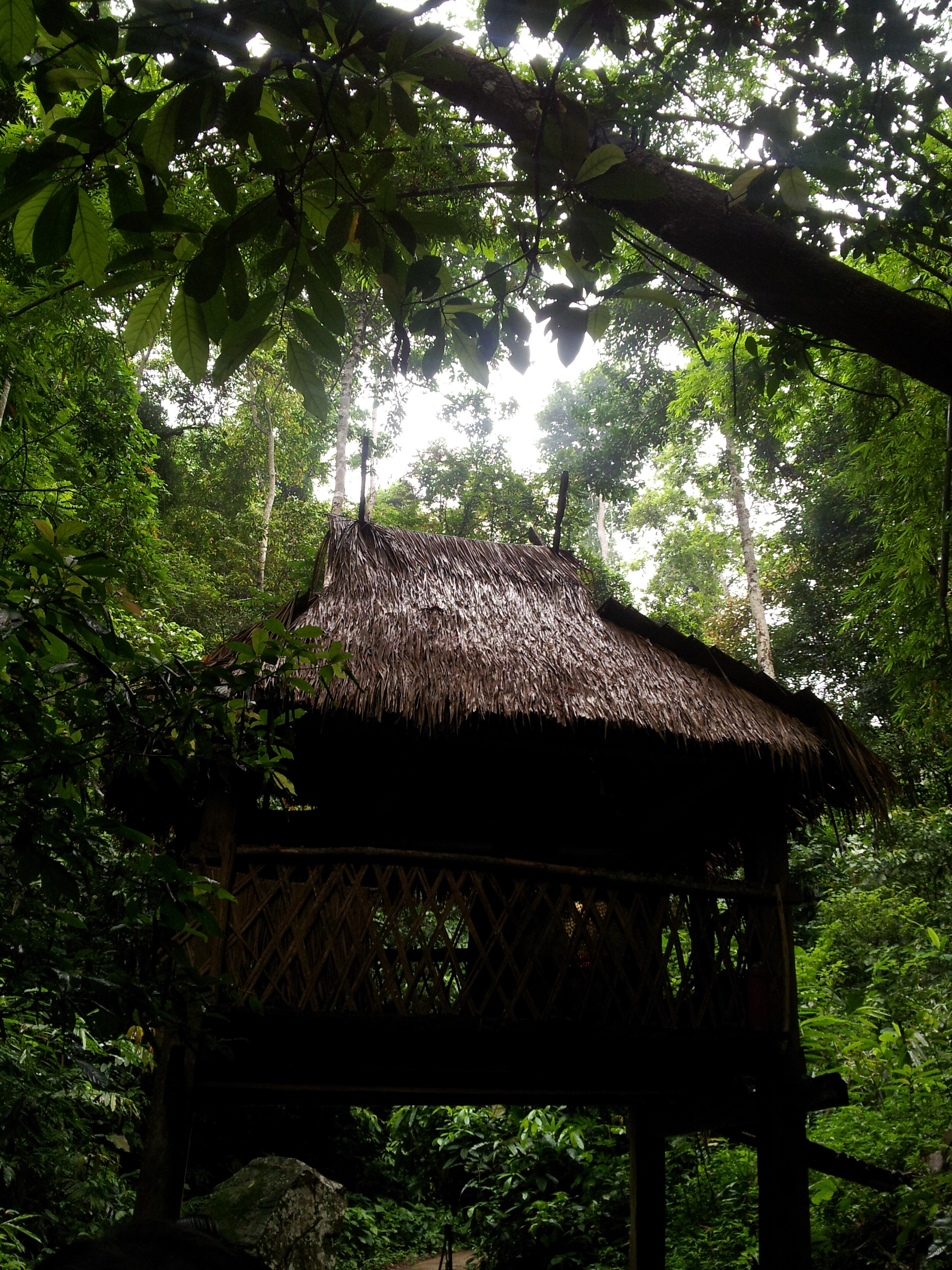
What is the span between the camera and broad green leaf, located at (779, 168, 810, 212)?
1.75 m

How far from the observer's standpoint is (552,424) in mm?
26812

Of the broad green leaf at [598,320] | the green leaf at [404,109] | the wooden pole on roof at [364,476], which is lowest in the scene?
the broad green leaf at [598,320]

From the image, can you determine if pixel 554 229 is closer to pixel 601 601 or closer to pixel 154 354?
pixel 601 601

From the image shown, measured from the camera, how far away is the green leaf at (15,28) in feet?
3.42

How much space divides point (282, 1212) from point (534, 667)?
5.15m

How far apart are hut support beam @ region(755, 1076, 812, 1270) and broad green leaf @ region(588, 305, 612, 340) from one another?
409 cm

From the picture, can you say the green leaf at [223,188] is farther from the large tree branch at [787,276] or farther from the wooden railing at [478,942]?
the wooden railing at [478,942]

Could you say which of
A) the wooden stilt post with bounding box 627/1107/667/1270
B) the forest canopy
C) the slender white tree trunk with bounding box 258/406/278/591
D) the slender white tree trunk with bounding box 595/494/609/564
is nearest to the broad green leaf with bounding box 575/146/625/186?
the forest canopy

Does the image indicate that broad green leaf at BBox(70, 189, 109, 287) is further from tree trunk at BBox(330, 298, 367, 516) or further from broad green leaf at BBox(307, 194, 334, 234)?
tree trunk at BBox(330, 298, 367, 516)

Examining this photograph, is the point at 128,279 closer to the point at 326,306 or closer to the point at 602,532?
the point at 326,306

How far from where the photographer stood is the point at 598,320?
1572mm

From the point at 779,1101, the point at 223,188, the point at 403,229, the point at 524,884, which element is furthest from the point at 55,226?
the point at 779,1101

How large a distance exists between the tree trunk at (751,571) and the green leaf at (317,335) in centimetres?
1194

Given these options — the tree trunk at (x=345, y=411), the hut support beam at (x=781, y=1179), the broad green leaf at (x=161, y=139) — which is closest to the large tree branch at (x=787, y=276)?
the broad green leaf at (x=161, y=139)
